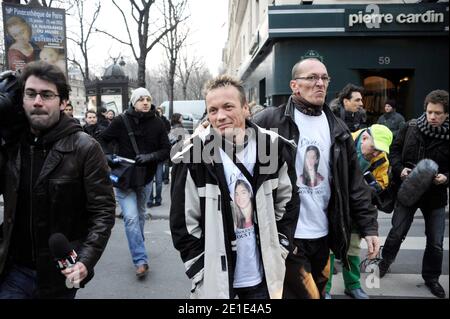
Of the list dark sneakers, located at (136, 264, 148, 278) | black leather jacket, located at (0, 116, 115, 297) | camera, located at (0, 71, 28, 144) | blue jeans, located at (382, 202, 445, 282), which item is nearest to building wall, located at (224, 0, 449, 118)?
blue jeans, located at (382, 202, 445, 282)

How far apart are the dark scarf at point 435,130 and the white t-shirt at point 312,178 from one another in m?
1.61

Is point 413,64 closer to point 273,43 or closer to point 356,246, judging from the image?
point 273,43

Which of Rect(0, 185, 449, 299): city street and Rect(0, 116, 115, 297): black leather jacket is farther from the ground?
Rect(0, 116, 115, 297): black leather jacket

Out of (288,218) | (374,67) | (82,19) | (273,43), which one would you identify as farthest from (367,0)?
(82,19)

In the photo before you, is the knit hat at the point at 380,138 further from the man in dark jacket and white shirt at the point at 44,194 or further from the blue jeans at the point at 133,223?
the blue jeans at the point at 133,223

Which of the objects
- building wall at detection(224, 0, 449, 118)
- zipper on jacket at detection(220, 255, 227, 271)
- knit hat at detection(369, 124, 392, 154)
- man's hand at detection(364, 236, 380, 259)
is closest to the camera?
zipper on jacket at detection(220, 255, 227, 271)

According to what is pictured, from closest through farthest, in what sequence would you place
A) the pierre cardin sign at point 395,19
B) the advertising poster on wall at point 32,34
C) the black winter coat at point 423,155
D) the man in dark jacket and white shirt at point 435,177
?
the man in dark jacket and white shirt at point 435,177 → the black winter coat at point 423,155 → the advertising poster on wall at point 32,34 → the pierre cardin sign at point 395,19

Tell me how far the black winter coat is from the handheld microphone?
3.41 meters

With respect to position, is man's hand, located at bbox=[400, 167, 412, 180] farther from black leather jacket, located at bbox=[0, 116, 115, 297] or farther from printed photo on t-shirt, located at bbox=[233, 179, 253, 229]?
black leather jacket, located at bbox=[0, 116, 115, 297]

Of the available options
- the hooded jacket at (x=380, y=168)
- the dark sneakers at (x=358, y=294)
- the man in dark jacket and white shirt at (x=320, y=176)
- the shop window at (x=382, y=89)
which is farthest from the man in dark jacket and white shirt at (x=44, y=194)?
the shop window at (x=382, y=89)

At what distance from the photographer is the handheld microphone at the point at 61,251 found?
2129mm

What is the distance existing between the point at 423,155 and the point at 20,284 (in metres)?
3.72

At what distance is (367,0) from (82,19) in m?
13.2

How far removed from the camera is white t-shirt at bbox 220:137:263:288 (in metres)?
2.30
